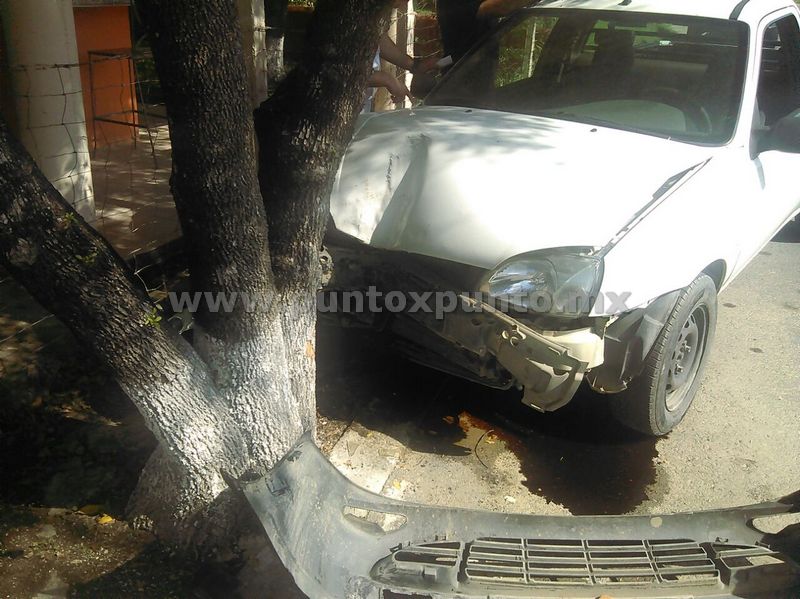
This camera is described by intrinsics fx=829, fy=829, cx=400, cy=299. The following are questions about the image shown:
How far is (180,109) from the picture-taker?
269 centimetres

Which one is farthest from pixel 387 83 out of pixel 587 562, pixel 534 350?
pixel 587 562

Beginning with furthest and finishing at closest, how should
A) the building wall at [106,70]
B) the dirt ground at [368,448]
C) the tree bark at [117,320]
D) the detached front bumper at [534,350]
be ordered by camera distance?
the building wall at [106,70], the detached front bumper at [534,350], the dirt ground at [368,448], the tree bark at [117,320]

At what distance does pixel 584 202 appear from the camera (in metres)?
3.57

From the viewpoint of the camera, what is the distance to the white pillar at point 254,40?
236 inches

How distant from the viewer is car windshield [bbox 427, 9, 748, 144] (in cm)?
442

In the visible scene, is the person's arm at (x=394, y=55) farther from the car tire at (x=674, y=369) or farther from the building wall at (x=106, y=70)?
the car tire at (x=674, y=369)

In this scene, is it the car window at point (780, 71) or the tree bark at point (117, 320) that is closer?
the tree bark at point (117, 320)

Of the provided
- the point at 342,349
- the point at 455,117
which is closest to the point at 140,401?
the point at 342,349

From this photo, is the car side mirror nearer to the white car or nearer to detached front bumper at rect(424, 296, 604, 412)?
the white car

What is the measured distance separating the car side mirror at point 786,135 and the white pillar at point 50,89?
13.0ft

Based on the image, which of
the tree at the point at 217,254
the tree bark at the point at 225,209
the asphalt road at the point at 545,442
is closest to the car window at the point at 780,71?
the asphalt road at the point at 545,442

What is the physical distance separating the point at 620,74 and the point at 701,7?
61 cm

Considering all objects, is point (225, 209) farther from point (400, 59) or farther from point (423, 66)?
point (400, 59)

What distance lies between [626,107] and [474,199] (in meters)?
1.45
